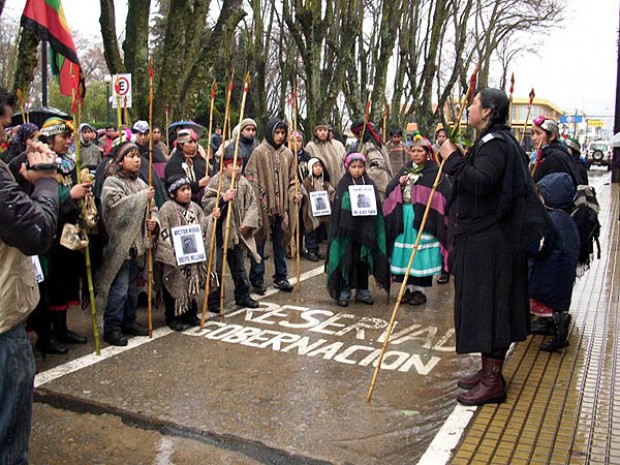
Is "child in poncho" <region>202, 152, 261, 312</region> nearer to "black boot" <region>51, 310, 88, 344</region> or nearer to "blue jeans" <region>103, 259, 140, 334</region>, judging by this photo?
"blue jeans" <region>103, 259, 140, 334</region>

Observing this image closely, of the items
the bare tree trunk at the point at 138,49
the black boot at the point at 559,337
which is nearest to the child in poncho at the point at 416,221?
the black boot at the point at 559,337

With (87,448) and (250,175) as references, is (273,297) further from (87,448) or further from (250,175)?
(87,448)

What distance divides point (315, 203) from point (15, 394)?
6462mm

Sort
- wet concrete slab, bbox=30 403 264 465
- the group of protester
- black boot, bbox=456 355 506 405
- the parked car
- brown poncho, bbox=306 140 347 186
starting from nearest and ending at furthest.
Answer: the group of protester
wet concrete slab, bbox=30 403 264 465
black boot, bbox=456 355 506 405
brown poncho, bbox=306 140 347 186
the parked car

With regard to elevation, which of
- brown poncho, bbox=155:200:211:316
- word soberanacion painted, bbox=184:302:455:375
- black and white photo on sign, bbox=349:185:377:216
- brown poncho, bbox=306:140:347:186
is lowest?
word soberanacion painted, bbox=184:302:455:375

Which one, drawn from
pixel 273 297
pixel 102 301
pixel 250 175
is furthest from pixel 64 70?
pixel 273 297

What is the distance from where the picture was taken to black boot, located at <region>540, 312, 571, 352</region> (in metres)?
5.93

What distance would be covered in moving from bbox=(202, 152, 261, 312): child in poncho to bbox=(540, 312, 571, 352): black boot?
3.07 m

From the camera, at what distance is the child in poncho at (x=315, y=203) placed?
954 centimetres

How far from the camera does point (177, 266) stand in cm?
633

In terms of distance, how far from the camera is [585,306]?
7559 mm

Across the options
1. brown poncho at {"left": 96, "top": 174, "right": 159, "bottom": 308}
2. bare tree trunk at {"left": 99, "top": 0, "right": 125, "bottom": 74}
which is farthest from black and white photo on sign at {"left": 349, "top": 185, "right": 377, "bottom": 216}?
bare tree trunk at {"left": 99, "top": 0, "right": 125, "bottom": 74}

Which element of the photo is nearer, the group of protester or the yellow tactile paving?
the group of protester

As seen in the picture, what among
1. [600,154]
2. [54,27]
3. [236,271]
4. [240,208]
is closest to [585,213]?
[240,208]
